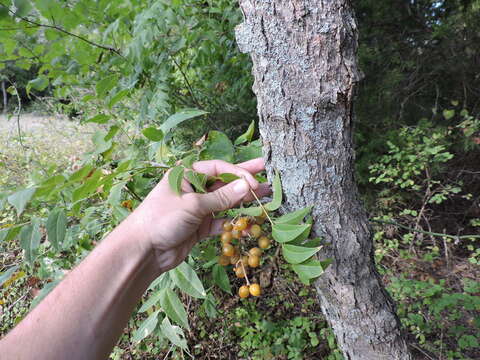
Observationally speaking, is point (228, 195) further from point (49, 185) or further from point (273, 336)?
point (273, 336)

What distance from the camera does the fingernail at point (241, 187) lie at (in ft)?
3.00

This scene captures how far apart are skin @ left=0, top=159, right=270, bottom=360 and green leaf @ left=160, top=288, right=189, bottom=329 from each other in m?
0.09

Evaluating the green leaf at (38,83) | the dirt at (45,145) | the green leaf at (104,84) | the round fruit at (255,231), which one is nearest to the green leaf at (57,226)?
the green leaf at (104,84)

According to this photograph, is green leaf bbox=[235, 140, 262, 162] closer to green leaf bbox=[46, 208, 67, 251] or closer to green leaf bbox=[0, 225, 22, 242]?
green leaf bbox=[46, 208, 67, 251]

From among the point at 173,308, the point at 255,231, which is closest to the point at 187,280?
the point at 173,308

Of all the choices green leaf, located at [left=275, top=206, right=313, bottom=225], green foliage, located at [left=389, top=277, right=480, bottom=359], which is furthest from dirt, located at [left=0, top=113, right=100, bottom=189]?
green foliage, located at [left=389, top=277, right=480, bottom=359]

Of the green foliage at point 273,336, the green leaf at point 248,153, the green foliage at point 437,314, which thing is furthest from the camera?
the green foliage at point 273,336

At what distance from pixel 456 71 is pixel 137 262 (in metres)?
3.34

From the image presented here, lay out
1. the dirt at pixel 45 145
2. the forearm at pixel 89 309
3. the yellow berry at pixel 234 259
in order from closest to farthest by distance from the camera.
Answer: the forearm at pixel 89 309 < the yellow berry at pixel 234 259 < the dirt at pixel 45 145

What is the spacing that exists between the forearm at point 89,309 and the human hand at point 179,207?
0.05 metres

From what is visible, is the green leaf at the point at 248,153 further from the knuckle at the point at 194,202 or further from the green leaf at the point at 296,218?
the green leaf at the point at 296,218

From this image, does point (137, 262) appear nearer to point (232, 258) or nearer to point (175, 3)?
point (232, 258)

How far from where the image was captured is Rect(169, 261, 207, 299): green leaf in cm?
101

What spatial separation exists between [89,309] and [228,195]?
523 millimetres
